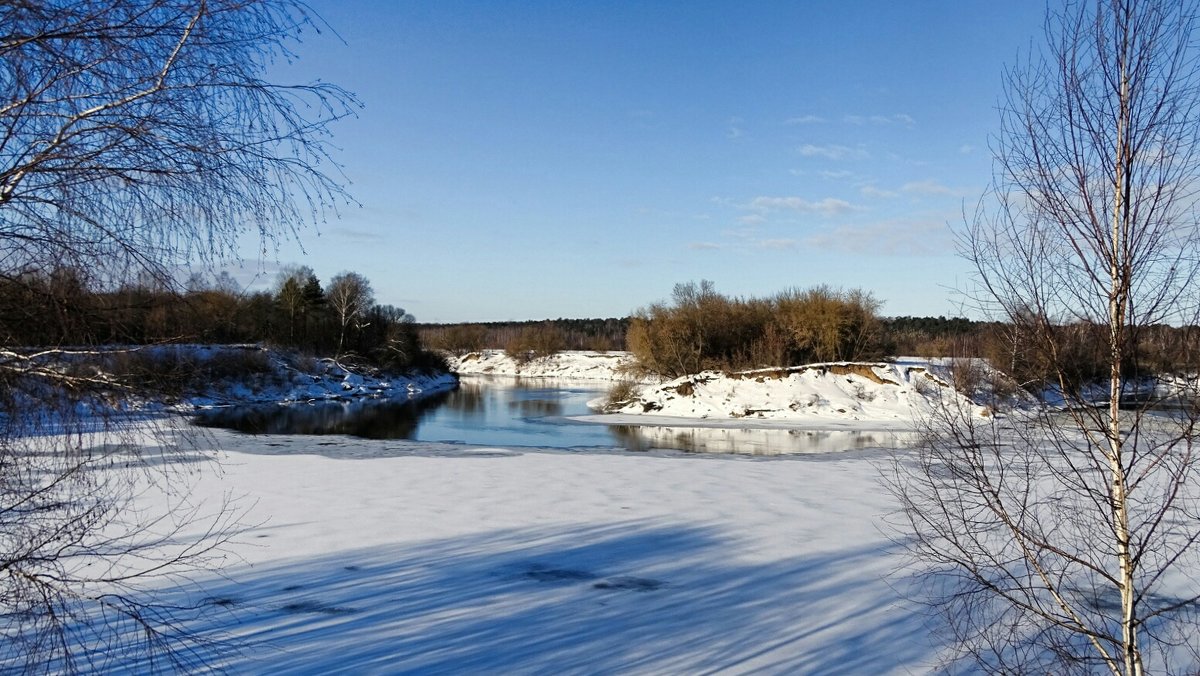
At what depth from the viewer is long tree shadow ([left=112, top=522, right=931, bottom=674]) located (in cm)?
479

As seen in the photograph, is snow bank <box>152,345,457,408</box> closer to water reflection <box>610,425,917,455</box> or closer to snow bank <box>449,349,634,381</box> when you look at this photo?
water reflection <box>610,425,917,455</box>

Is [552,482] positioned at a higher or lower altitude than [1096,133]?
lower

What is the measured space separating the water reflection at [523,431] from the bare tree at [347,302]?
14.3 m

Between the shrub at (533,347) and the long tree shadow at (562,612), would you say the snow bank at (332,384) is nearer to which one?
the long tree shadow at (562,612)

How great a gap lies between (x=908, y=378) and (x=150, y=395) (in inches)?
1162

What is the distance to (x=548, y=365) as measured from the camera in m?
81.2

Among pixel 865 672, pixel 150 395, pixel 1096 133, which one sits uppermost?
pixel 1096 133

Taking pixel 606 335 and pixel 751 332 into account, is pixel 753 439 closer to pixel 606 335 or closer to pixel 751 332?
pixel 751 332

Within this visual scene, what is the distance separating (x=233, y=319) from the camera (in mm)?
2514

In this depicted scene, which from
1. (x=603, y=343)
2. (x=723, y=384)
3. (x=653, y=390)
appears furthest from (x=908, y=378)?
(x=603, y=343)

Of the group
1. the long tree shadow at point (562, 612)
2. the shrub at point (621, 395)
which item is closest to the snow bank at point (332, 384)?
the shrub at point (621, 395)

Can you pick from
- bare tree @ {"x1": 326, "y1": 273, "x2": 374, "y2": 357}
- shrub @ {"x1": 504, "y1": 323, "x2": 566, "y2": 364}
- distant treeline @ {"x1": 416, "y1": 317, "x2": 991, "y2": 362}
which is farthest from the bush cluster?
shrub @ {"x1": 504, "y1": 323, "x2": 566, "y2": 364}

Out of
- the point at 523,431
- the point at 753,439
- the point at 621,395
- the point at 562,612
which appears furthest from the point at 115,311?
the point at 621,395

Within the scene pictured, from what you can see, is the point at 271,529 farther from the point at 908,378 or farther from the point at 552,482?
the point at 908,378
